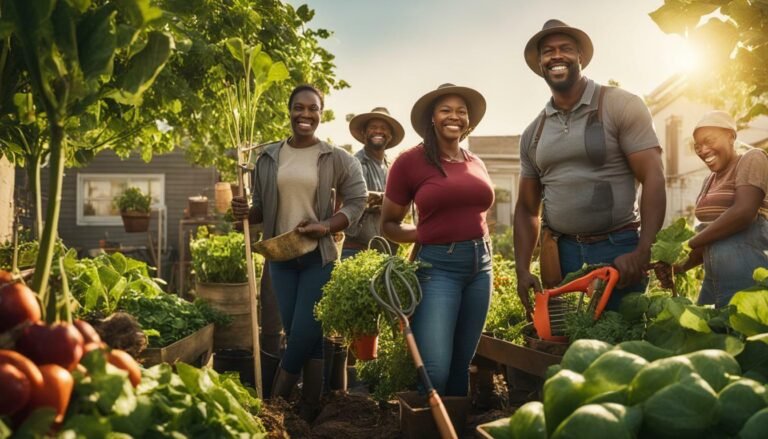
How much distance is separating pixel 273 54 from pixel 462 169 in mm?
3767

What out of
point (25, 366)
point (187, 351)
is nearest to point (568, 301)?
point (25, 366)

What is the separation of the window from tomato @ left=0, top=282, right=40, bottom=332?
70.0 ft

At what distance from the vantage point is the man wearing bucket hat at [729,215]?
427cm

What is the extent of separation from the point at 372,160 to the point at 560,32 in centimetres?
294

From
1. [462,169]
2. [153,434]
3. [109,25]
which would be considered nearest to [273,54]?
→ [462,169]

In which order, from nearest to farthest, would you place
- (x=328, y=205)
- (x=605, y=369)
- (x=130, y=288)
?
(x=605, y=369), (x=328, y=205), (x=130, y=288)

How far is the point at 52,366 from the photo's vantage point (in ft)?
4.94

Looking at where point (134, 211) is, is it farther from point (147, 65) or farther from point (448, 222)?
point (147, 65)

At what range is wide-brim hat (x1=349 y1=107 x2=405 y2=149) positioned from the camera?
6.50m

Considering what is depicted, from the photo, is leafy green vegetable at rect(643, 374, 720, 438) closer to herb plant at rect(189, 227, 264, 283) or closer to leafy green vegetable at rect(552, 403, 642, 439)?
leafy green vegetable at rect(552, 403, 642, 439)

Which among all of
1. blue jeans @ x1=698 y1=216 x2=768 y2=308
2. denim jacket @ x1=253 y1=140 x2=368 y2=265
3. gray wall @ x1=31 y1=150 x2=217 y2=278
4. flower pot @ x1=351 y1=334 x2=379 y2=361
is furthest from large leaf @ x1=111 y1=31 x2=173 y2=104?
gray wall @ x1=31 y1=150 x2=217 y2=278

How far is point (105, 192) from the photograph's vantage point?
22.2 metres

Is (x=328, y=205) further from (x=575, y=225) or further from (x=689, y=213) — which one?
(x=689, y=213)

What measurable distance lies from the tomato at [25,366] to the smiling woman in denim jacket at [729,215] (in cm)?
381
